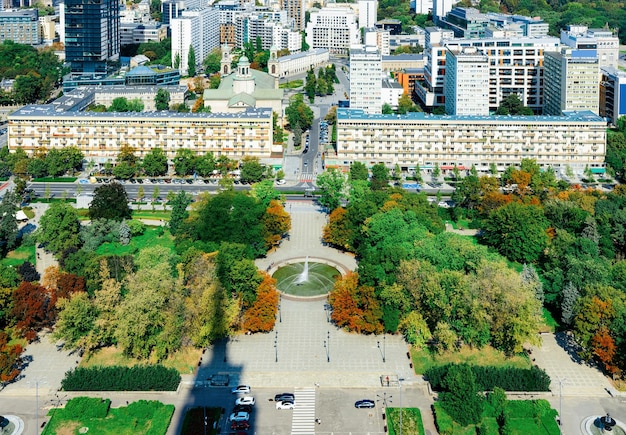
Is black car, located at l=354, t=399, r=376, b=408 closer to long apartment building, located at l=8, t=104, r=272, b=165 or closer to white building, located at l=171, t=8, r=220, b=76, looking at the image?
long apartment building, located at l=8, t=104, r=272, b=165

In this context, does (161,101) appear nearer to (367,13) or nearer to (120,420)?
(120,420)

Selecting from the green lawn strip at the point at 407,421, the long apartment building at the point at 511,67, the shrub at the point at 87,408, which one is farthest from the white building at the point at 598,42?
the shrub at the point at 87,408

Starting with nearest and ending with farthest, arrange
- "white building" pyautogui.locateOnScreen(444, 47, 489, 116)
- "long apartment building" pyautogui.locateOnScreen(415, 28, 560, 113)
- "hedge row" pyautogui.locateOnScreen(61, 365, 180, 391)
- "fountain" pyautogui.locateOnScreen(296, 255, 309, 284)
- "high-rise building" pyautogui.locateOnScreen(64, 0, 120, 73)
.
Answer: "hedge row" pyautogui.locateOnScreen(61, 365, 180, 391) → "fountain" pyautogui.locateOnScreen(296, 255, 309, 284) → "white building" pyautogui.locateOnScreen(444, 47, 489, 116) → "long apartment building" pyautogui.locateOnScreen(415, 28, 560, 113) → "high-rise building" pyautogui.locateOnScreen(64, 0, 120, 73)

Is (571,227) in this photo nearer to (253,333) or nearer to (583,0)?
(253,333)

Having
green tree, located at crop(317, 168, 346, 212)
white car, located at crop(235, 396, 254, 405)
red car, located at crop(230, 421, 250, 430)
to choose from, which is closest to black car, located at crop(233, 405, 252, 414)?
white car, located at crop(235, 396, 254, 405)

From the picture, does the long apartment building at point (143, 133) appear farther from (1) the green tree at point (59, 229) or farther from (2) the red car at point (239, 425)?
(2) the red car at point (239, 425)

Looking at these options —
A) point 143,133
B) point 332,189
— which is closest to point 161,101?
point 143,133

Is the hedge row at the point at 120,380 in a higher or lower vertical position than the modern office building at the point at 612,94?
lower
